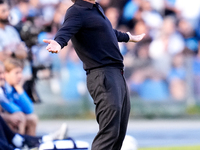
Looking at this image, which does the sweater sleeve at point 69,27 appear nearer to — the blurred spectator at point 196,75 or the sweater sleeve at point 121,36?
the sweater sleeve at point 121,36

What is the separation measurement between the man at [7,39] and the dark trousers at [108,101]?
319 cm

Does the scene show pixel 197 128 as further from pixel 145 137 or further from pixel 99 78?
pixel 99 78

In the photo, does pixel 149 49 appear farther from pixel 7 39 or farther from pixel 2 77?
pixel 2 77

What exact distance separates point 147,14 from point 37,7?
2.94 m

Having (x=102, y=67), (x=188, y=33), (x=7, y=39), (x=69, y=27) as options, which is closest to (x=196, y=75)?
(x=188, y=33)

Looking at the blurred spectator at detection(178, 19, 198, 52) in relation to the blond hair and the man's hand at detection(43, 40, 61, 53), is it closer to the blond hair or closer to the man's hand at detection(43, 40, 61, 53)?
the blond hair

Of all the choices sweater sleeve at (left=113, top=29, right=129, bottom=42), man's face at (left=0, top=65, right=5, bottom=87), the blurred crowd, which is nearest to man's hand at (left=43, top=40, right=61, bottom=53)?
sweater sleeve at (left=113, top=29, right=129, bottom=42)

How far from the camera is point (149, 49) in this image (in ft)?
40.9

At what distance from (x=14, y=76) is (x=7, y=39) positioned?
89 centimetres

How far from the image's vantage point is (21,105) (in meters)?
6.74

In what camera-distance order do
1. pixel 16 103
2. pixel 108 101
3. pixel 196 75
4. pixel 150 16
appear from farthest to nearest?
pixel 150 16
pixel 196 75
pixel 16 103
pixel 108 101

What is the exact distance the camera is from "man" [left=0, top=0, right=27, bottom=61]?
7.17 metres

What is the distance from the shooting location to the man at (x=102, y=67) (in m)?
4.02

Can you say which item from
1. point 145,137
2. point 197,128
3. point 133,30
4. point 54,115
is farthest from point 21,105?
point 133,30
